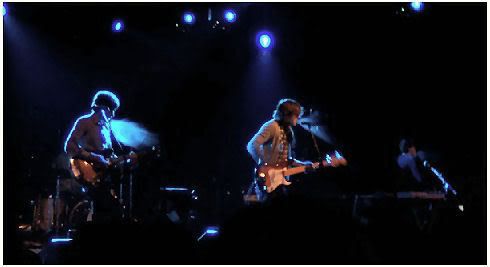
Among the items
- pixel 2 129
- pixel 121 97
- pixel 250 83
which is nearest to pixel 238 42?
pixel 250 83

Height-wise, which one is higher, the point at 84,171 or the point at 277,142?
the point at 277,142

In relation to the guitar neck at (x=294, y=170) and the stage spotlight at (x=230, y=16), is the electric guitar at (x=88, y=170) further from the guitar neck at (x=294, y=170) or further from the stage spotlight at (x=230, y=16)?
the stage spotlight at (x=230, y=16)

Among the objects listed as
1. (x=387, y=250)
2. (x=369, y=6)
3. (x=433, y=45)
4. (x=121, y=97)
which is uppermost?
(x=369, y=6)

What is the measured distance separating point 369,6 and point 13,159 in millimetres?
6704

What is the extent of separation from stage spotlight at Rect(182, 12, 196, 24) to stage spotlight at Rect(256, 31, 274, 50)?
115 centimetres

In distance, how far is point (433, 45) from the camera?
27.8 ft

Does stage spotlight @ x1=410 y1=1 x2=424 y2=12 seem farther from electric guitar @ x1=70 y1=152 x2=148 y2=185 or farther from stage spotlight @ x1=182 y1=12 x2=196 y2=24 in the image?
electric guitar @ x1=70 y1=152 x2=148 y2=185

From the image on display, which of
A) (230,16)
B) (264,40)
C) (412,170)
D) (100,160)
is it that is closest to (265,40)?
(264,40)

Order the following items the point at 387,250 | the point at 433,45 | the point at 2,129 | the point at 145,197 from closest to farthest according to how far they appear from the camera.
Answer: the point at 387,250 → the point at 2,129 → the point at 145,197 → the point at 433,45

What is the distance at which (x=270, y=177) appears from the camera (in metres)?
5.85

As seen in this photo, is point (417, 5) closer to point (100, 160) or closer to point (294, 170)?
point (294, 170)

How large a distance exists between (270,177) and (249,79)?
3685 mm

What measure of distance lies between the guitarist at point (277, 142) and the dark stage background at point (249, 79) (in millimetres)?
2295

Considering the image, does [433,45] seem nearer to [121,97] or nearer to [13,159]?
[121,97]
